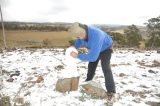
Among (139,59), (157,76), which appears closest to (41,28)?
(139,59)

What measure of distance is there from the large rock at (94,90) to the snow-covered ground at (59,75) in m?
0.15

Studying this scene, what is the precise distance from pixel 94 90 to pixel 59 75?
6.64 feet

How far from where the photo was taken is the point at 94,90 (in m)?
5.91

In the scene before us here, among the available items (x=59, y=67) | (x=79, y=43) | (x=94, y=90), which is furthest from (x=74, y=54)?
(x=59, y=67)

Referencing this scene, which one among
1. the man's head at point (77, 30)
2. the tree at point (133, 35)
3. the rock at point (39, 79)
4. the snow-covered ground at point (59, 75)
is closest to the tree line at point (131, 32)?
the tree at point (133, 35)

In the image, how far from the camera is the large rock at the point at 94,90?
19.1 ft

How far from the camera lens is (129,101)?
5742 mm

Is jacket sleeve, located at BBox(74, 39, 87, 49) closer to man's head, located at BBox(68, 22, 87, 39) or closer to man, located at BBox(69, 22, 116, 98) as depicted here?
man, located at BBox(69, 22, 116, 98)

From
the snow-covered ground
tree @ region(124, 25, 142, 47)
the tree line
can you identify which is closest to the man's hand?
the snow-covered ground

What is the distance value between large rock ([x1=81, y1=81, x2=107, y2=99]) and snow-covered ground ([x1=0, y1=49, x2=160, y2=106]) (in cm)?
15

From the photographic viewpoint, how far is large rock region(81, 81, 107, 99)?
5820 millimetres

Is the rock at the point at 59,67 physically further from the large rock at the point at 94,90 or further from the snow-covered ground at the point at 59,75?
the large rock at the point at 94,90

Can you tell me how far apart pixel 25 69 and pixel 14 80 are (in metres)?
1.37

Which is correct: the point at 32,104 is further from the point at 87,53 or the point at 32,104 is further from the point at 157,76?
the point at 157,76
